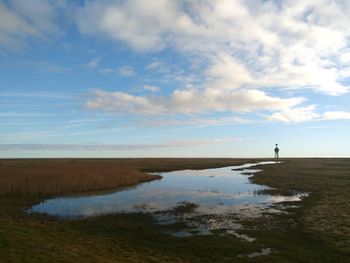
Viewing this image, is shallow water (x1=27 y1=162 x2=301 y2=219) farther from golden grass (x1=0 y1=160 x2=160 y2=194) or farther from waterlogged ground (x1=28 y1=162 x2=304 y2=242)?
golden grass (x1=0 y1=160 x2=160 y2=194)

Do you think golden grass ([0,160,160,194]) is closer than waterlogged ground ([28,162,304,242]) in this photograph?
No

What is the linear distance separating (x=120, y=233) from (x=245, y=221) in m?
7.61

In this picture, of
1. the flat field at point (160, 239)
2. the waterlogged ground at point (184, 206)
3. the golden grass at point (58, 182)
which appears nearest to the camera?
the flat field at point (160, 239)

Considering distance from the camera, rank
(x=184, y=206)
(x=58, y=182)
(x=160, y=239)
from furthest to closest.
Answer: (x=58, y=182)
(x=184, y=206)
(x=160, y=239)

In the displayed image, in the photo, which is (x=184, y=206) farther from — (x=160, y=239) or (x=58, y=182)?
(x=58, y=182)

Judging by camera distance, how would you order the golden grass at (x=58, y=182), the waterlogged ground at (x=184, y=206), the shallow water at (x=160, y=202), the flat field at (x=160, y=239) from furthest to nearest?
1. the golden grass at (x=58, y=182)
2. the shallow water at (x=160, y=202)
3. the waterlogged ground at (x=184, y=206)
4. the flat field at (x=160, y=239)

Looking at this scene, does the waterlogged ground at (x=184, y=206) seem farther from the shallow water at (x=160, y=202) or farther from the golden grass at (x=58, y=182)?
the golden grass at (x=58, y=182)

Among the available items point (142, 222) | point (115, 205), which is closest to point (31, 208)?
point (115, 205)

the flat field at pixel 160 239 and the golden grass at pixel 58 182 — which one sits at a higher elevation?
the golden grass at pixel 58 182

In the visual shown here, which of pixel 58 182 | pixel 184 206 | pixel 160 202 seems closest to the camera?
pixel 184 206

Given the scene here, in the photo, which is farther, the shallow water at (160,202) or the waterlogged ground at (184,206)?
the shallow water at (160,202)

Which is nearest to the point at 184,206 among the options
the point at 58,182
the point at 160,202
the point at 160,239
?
the point at 160,202

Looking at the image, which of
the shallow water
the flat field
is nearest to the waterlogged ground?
the shallow water

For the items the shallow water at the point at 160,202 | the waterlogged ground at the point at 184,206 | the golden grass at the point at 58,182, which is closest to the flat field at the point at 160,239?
the waterlogged ground at the point at 184,206
